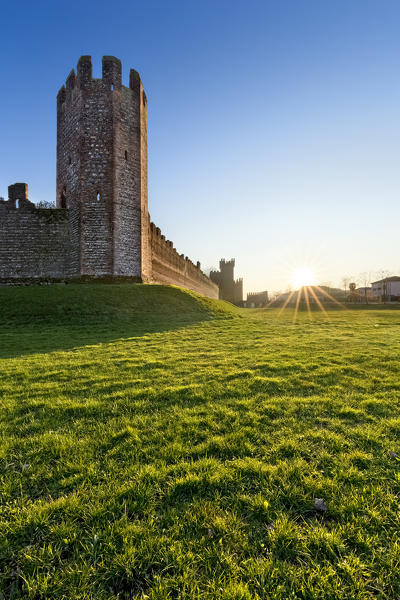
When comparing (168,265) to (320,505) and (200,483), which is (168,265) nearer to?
(200,483)

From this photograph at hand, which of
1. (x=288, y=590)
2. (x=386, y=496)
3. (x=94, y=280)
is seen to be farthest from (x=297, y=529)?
(x=94, y=280)

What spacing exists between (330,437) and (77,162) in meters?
26.5

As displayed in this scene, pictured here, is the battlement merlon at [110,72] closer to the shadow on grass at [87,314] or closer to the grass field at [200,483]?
the shadow on grass at [87,314]

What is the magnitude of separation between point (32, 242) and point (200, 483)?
26490 millimetres

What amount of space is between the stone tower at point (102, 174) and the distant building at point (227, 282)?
64.6 m

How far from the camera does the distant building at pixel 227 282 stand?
8625 cm

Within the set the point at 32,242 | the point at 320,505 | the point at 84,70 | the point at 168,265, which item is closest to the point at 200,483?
the point at 320,505

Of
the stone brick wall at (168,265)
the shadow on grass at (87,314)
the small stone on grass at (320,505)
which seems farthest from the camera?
the stone brick wall at (168,265)

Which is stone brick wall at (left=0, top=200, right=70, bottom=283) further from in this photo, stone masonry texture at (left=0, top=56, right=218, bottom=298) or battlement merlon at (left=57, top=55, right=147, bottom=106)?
battlement merlon at (left=57, top=55, right=147, bottom=106)

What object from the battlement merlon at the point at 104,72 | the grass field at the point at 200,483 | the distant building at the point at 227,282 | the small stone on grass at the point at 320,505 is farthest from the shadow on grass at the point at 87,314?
the distant building at the point at 227,282

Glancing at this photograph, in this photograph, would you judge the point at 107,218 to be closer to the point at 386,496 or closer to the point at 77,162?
the point at 77,162

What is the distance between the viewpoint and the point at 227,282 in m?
86.9

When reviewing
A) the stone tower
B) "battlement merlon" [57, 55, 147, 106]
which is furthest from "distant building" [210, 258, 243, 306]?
"battlement merlon" [57, 55, 147, 106]

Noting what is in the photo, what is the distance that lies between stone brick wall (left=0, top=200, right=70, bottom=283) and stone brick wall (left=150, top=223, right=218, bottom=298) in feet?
27.6
